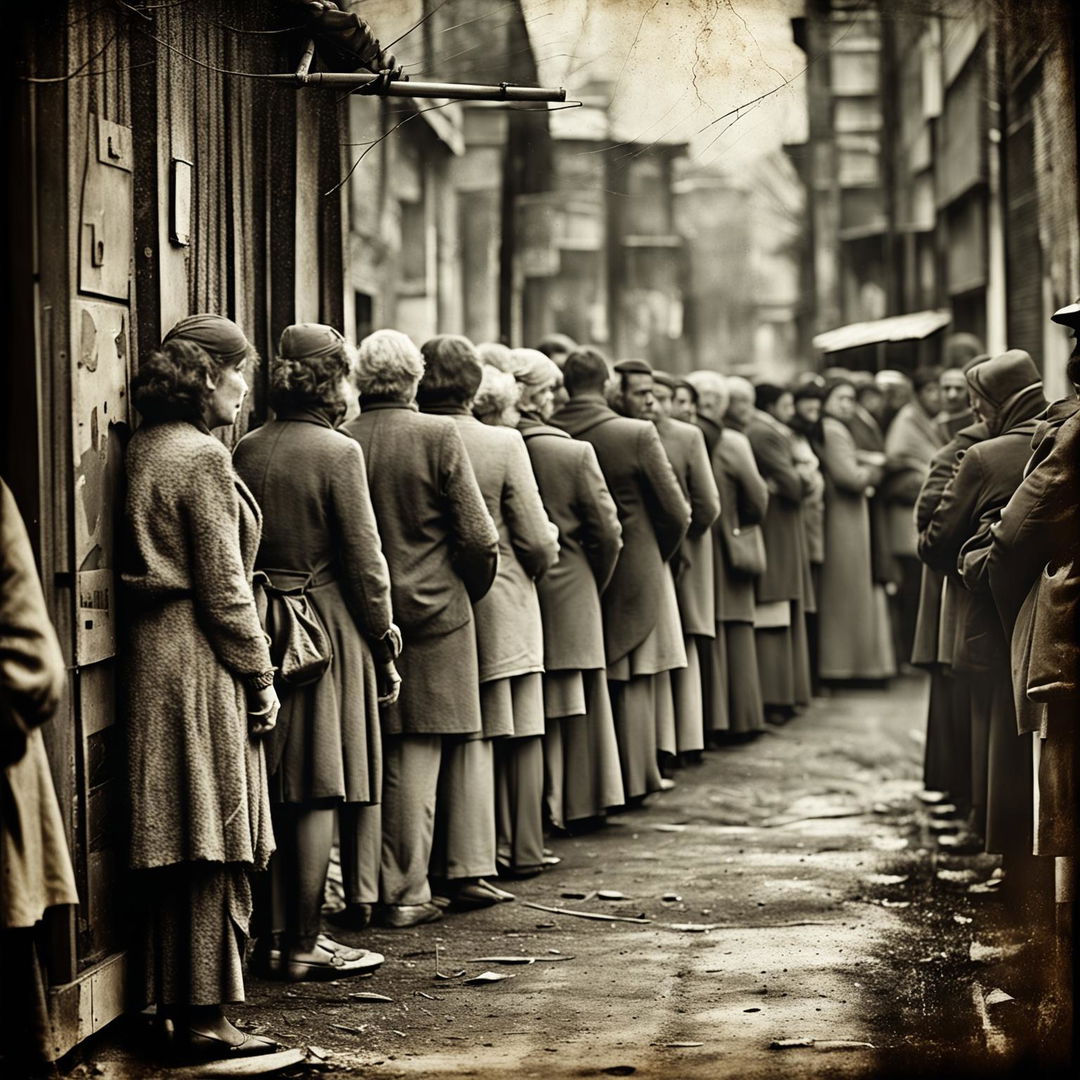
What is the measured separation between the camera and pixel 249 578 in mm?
5527

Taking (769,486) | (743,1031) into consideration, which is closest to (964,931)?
(743,1031)

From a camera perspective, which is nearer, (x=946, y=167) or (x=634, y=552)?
(x=634, y=552)

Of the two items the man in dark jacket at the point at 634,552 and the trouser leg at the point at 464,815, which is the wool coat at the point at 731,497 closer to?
the man in dark jacket at the point at 634,552

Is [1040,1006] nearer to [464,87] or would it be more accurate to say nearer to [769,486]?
[464,87]

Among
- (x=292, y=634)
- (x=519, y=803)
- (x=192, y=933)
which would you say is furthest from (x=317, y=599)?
(x=519, y=803)

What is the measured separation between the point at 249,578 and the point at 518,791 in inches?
118

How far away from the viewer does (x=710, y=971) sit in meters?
6.49

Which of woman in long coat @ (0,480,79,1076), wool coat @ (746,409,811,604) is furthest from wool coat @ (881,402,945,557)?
woman in long coat @ (0,480,79,1076)

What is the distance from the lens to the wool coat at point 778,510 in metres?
12.5

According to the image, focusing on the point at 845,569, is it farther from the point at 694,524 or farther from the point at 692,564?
the point at 694,524

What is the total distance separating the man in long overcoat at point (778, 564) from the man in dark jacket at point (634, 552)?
107 inches

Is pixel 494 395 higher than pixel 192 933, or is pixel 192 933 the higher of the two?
pixel 494 395

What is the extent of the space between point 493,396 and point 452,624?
124cm

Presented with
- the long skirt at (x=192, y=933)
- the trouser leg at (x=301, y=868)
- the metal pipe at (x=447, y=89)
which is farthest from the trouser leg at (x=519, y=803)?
the metal pipe at (x=447, y=89)
